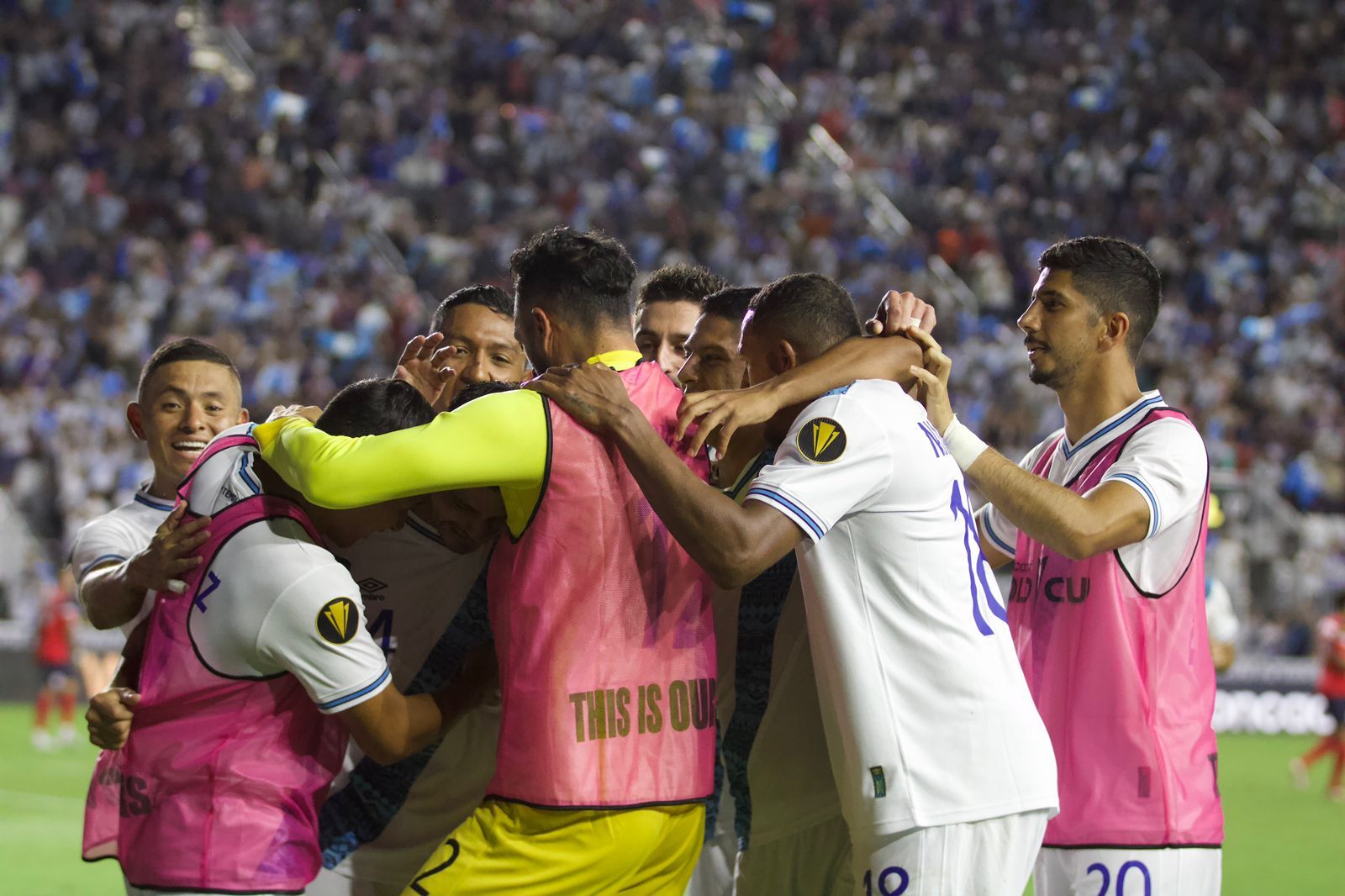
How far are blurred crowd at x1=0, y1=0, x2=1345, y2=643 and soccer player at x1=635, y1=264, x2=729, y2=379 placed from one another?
13.5 meters

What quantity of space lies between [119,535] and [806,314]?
2.48 m

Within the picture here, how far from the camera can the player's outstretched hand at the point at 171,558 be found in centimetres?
335

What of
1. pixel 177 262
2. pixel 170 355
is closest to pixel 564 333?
pixel 170 355

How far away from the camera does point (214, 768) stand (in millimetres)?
3295

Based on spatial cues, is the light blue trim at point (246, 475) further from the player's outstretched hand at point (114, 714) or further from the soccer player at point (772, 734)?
the soccer player at point (772, 734)

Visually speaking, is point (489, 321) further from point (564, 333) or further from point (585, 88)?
point (585, 88)

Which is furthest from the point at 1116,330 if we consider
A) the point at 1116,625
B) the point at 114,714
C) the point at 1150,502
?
the point at 114,714

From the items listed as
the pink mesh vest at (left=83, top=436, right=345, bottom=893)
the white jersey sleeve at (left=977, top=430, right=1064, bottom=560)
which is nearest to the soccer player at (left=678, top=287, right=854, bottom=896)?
the white jersey sleeve at (left=977, top=430, right=1064, bottom=560)

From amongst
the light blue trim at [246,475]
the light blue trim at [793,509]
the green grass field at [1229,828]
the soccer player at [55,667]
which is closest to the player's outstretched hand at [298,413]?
the light blue trim at [246,475]

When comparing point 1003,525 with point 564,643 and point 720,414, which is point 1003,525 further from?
point 564,643

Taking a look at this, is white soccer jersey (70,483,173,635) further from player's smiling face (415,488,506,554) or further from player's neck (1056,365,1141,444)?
player's neck (1056,365,1141,444)

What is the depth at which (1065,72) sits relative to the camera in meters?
28.1

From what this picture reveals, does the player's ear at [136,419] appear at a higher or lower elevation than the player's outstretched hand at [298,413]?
higher

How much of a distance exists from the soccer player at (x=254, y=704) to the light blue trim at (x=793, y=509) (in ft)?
2.79
